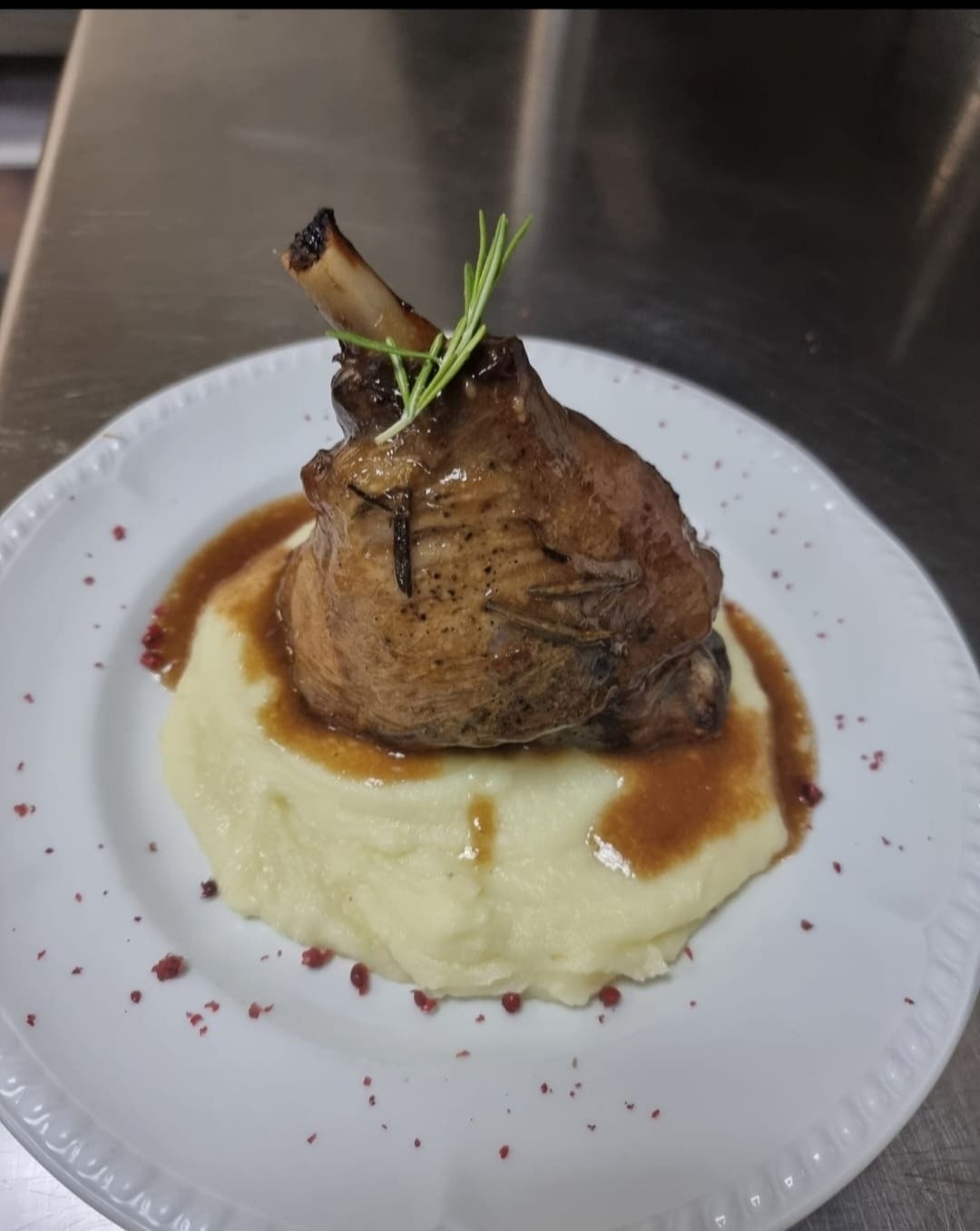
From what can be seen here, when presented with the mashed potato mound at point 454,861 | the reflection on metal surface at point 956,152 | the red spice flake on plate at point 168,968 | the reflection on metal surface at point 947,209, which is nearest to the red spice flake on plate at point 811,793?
the mashed potato mound at point 454,861

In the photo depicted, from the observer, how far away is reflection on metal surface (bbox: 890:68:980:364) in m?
6.32

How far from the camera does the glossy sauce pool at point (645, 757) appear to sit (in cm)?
305

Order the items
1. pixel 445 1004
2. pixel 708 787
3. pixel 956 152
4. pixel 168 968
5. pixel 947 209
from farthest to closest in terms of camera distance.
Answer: pixel 956 152, pixel 947 209, pixel 708 787, pixel 445 1004, pixel 168 968

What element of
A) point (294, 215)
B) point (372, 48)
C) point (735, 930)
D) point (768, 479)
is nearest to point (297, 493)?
point (768, 479)

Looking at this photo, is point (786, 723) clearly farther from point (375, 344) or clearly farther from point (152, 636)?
point (152, 636)

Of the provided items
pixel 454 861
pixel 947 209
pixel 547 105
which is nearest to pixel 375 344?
pixel 454 861

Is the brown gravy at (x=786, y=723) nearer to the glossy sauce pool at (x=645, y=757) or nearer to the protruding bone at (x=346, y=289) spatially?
the glossy sauce pool at (x=645, y=757)

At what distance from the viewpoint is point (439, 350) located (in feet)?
8.23

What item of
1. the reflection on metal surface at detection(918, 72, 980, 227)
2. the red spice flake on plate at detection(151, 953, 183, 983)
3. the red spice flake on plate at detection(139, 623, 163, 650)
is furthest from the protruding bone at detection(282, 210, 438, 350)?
the reflection on metal surface at detection(918, 72, 980, 227)

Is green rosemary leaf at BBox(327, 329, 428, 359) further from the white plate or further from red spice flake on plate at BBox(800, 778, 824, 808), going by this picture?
red spice flake on plate at BBox(800, 778, 824, 808)

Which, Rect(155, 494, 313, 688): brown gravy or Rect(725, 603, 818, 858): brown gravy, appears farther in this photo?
Rect(155, 494, 313, 688): brown gravy

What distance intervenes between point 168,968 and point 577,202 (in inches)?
248

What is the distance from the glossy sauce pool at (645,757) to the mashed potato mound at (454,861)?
22 mm

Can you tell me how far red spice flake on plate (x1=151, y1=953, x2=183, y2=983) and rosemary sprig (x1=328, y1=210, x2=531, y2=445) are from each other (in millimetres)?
1699
